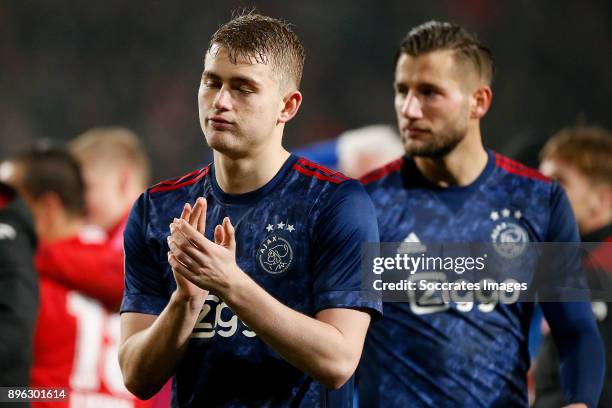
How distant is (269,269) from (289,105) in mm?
468

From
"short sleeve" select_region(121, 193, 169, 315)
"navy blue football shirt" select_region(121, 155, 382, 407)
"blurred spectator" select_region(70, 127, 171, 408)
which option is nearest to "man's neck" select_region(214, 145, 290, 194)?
"navy blue football shirt" select_region(121, 155, 382, 407)

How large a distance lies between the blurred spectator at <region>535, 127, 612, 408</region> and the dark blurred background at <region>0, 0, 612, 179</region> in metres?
3.84

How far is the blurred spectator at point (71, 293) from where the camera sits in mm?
4180

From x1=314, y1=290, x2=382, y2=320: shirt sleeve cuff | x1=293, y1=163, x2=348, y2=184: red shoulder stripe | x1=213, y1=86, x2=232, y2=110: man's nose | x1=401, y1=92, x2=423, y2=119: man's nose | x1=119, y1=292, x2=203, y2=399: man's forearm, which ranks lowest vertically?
x1=119, y1=292, x2=203, y2=399: man's forearm

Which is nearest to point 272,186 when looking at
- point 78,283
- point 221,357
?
point 221,357

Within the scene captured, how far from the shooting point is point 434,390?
3.32 meters

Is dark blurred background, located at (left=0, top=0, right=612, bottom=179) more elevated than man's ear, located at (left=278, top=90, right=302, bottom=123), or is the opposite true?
dark blurred background, located at (left=0, top=0, right=612, bottom=179)

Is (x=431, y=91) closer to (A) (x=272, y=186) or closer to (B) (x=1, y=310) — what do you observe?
(A) (x=272, y=186)

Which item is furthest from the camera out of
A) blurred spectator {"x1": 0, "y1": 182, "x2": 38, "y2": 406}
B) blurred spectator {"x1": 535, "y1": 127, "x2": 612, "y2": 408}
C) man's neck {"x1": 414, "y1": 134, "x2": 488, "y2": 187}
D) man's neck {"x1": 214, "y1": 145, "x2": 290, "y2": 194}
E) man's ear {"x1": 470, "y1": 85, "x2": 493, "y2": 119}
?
blurred spectator {"x1": 535, "y1": 127, "x2": 612, "y2": 408}

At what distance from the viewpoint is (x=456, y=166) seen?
141 inches

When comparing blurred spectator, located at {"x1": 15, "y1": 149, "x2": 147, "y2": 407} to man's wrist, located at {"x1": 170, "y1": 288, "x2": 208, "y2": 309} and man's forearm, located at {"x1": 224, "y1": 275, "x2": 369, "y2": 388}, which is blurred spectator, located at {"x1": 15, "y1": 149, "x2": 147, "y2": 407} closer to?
man's wrist, located at {"x1": 170, "y1": 288, "x2": 208, "y2": 309}

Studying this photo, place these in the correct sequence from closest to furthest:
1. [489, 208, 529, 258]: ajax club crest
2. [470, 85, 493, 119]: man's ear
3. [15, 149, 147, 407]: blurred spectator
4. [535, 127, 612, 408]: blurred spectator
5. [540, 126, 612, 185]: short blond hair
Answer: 1. [489, 208, 529, 258]: ajax club crest
2. [470, 85, 493, 119]: man's ear
3. [15, 149, 147, 407]: blurred spectator
4. [535, 127, 612, 408]: blurred spectator
5. [540, 126, 612, 185]: short blond hair

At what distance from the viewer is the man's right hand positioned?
223cm

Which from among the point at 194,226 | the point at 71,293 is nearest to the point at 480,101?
the point at 194,226
